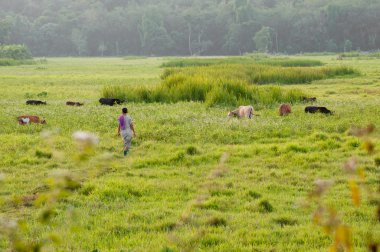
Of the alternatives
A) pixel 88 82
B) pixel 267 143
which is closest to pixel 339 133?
pixel 267 143

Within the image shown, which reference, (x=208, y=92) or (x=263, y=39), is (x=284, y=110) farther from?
(x=263, y=39)

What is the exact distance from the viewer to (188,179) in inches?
467

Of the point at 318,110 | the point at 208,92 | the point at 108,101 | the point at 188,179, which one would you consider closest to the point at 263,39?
the point at 208,92

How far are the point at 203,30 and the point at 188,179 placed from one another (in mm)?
141087

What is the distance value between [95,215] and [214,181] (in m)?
3.19

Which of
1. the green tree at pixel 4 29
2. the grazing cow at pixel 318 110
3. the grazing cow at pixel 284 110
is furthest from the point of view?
the green tree at pixel 4 29

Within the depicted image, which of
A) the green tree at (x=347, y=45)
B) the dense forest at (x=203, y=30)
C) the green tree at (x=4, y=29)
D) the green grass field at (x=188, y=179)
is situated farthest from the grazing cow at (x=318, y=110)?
the green tree at (x=4, y=29)

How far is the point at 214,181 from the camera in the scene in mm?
11422

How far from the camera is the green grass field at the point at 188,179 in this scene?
761 cm

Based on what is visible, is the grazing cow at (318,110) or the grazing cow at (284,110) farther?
the grazing cow at (284,110)

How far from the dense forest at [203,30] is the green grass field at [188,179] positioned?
114 meters

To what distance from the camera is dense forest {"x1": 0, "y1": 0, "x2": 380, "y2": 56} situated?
136 meters

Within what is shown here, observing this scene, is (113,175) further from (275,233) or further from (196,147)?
(275,233)

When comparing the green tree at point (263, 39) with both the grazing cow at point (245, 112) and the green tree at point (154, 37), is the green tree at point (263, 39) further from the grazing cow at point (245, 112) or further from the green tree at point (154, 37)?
the grazing cow at point (245, 112)
